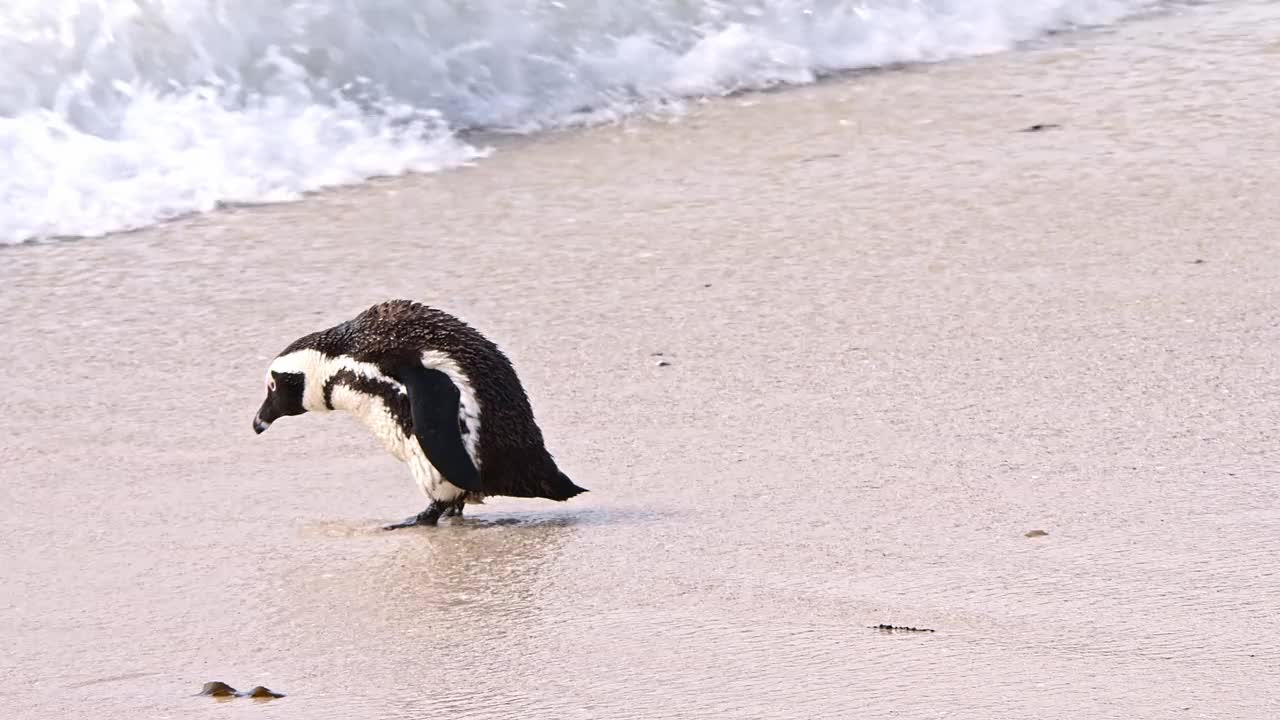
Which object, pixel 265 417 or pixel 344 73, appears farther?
pixel 344 73

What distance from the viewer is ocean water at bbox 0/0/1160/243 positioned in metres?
7.09

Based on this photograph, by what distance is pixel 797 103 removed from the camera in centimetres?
814

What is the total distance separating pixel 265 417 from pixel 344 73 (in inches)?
164

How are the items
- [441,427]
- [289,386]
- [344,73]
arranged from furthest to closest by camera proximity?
[344,73] → [289,386] → [441,427]

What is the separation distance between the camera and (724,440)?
442 cm

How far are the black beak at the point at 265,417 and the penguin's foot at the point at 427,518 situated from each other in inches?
20.8

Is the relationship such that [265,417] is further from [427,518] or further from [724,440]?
[724,440]

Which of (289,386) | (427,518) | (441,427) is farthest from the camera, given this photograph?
(289,386)

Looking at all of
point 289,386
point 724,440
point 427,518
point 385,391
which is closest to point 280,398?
point 289,386

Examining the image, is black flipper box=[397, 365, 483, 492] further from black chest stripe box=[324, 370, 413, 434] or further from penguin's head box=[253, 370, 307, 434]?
penguin's head box=[253, 370, 307, 434]

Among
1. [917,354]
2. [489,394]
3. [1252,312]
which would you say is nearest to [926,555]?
[489,394]

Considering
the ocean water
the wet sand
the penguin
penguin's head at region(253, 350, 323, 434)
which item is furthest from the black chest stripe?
the ocean water

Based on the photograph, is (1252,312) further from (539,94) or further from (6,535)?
(539,94)

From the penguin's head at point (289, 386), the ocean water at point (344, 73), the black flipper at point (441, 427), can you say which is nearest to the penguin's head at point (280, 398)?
the penguin's head at point (289, 386)
